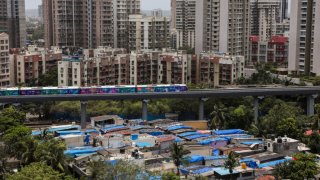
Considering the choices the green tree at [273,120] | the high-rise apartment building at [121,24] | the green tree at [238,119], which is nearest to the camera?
the green tree at [273,120]

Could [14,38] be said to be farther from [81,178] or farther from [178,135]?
[81,178]

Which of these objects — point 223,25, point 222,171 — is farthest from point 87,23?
point 222,171

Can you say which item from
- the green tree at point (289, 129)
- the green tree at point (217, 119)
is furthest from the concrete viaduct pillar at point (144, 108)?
the green tree at point (289, 129)

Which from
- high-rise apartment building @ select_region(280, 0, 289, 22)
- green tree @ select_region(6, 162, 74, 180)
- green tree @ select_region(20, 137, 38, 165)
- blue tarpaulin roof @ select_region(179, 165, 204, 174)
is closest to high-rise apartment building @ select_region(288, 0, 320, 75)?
blue tarpaulin roof @ select_region(179, 165, 204, 174)

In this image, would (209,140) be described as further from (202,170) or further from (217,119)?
(217,119)

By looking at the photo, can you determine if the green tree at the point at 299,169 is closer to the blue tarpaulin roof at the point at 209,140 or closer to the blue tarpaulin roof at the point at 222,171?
the blue tarpaulin roof at the point at 222,171

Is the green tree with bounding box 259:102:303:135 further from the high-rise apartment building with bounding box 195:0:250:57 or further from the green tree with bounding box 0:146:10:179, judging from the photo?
the high-rise apartment building with bounding box 195:0:250:57
